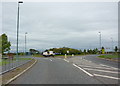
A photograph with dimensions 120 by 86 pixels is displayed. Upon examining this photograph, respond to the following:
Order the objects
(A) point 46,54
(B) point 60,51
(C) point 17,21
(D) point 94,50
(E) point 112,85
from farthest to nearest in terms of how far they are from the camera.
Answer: (D) point 94,50
(B) point 60,51
(A) point 46,54
(C) point 17,21
(E) point 112,85

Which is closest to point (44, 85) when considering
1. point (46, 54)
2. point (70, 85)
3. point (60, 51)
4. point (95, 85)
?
point (70, 85)

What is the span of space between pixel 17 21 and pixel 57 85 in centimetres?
1505

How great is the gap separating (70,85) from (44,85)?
4.33 ft

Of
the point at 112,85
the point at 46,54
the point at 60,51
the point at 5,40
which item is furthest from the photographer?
the point at 60,51

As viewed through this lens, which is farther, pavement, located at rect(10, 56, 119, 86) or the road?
pavement, located at rect(10, 56, 119, 86)

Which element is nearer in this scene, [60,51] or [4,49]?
[4,49]

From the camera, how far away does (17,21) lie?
2303cm

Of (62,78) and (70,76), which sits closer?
(62,78)

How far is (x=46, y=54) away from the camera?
252ft

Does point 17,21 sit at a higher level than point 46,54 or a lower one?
higher

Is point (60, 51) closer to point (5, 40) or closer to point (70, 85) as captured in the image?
point (5, 40)

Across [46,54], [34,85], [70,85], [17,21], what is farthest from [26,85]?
[46,54]

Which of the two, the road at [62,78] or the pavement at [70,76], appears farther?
the pavement at [70,76]

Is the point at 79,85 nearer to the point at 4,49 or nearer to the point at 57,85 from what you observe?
the point at 57,85
